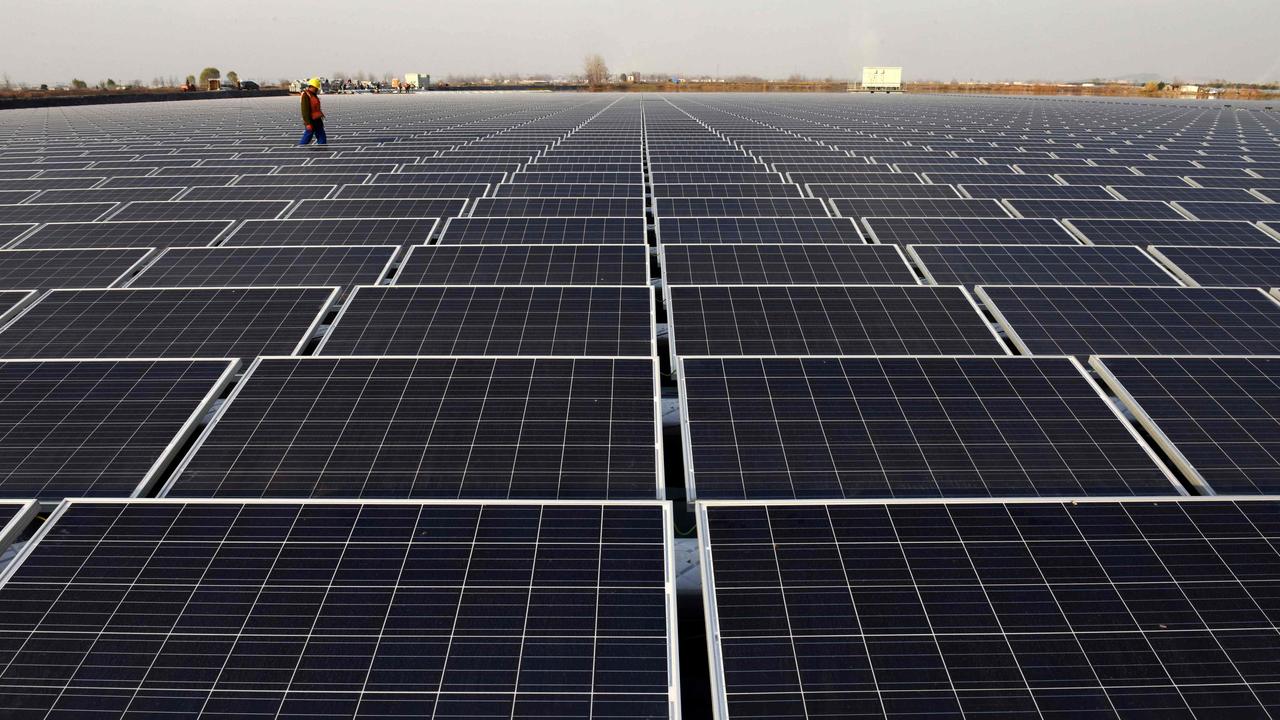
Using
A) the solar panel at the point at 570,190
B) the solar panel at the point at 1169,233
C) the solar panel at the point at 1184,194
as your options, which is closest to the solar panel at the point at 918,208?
the solar panel at the point at 1169,233

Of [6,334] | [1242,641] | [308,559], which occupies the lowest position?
[1242,641]

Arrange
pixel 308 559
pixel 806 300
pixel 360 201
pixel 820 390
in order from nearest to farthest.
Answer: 1. pixel 308 559
2. pixel 820 390
3. pixel 806 300
4. pixel 360 201

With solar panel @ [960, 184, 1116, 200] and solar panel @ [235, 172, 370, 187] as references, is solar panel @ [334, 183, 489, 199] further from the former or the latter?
solar panel @ [960, 184, 1116, 200]

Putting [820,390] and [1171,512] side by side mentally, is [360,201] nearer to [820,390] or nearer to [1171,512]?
[820,390]

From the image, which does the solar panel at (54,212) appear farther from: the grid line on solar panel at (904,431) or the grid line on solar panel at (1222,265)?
the grid line on solar panel at (1222,265)

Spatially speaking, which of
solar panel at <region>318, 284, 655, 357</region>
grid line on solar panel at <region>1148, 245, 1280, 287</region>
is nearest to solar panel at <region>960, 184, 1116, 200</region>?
grid line on solar panel at <region>1148, 245, 1280, 287</region>

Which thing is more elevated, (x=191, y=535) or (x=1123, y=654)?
(x=191, y=535)

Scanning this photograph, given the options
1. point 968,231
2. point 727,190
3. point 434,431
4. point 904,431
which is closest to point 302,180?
point 727,190

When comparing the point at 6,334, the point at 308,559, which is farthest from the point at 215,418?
the point at 6,334
